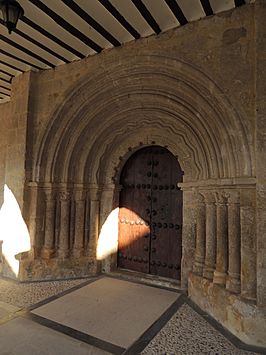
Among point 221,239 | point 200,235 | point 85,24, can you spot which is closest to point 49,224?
point 200,235

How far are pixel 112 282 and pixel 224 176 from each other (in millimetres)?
2024

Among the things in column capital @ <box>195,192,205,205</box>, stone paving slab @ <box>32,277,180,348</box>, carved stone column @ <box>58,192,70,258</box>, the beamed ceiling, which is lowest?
stone paving slab @ <box>32,277,180,348</box>

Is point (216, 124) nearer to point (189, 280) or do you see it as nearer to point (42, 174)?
point (189, 280)

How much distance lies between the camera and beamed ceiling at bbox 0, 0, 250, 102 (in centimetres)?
238

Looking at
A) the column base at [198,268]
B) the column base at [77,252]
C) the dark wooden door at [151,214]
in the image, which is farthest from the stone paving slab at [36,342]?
the dark wooden door at [151,214]

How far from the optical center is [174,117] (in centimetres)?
307

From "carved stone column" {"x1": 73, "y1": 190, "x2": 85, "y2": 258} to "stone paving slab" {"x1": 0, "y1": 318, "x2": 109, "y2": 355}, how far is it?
145 centimetres

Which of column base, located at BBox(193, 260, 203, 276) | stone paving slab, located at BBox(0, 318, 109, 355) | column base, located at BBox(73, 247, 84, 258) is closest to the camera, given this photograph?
stone paving slab, located at BBox(0, 318, 109, 355)

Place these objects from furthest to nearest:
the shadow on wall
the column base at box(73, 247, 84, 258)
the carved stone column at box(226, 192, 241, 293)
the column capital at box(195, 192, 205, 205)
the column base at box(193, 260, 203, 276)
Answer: the column base at box(73, 247, 84, 258) → the shadow on wall → the column capital at box(195, 192, 205, 205) → the column base at box(193, 260, 203, 276) → the carved stone column at box(226, 192, 241, 293)

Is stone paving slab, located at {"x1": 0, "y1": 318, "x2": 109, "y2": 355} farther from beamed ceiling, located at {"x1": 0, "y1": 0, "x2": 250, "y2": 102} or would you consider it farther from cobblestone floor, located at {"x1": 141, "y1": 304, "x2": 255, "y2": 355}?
beamed ceiling, located at {"x1": 0, "y1": 0, "x2": 250, "y2": 102}

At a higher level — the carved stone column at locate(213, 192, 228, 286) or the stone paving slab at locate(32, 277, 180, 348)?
the carved stone column at locate(213, 192, 228, 286)

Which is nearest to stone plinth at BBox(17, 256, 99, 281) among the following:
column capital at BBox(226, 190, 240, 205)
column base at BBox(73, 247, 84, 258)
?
column base at BBox(73, 247, 84, 258)

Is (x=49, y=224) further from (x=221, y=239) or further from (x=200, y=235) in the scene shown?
(x=221, y=239)

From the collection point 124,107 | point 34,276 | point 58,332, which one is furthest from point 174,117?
point 34,276
